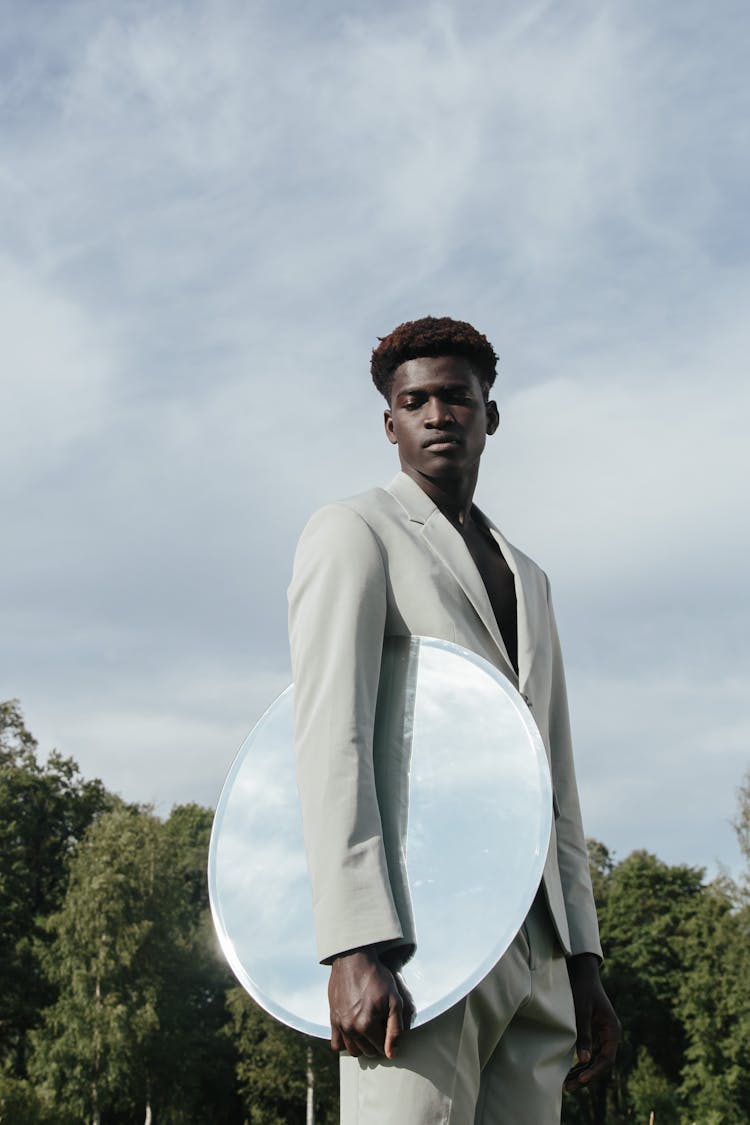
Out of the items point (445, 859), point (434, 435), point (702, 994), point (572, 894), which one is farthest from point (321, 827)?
point (702, 994)

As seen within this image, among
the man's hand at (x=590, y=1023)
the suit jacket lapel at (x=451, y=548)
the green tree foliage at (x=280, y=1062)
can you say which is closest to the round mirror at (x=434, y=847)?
the suit jacket lapel at (x=451, y=548)

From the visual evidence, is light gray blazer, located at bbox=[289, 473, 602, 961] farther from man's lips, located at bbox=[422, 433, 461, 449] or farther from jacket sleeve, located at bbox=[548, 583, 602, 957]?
man's lips, located at bbox=[422, 433, 461, 449]

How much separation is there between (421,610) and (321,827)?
2.60 feet

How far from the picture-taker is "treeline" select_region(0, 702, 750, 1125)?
3494cm

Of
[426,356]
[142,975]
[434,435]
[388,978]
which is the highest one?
[142,975]

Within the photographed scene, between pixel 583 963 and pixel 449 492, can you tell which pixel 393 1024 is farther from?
pixel 449 492

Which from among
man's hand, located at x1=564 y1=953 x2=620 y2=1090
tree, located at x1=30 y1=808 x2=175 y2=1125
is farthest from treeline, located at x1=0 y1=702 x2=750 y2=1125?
man's hand, located at x1=564 y1=953 x2=620 y2=1090

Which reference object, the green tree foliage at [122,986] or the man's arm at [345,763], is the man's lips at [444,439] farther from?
the green tree foliage at [122,986]

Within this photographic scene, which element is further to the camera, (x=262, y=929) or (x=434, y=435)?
(x=434, y=435)

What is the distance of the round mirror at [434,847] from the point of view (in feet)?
10.2

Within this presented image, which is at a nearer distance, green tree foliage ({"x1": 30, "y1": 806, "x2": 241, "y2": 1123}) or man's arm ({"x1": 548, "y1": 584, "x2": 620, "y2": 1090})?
man's arm ({"x1": 548, "y1": 584, "x2": 620, "y2": 1090})

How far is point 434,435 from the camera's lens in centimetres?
411

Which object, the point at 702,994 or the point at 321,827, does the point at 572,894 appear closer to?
the point at 321,827

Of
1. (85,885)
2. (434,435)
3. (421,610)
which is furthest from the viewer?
(85,885)
